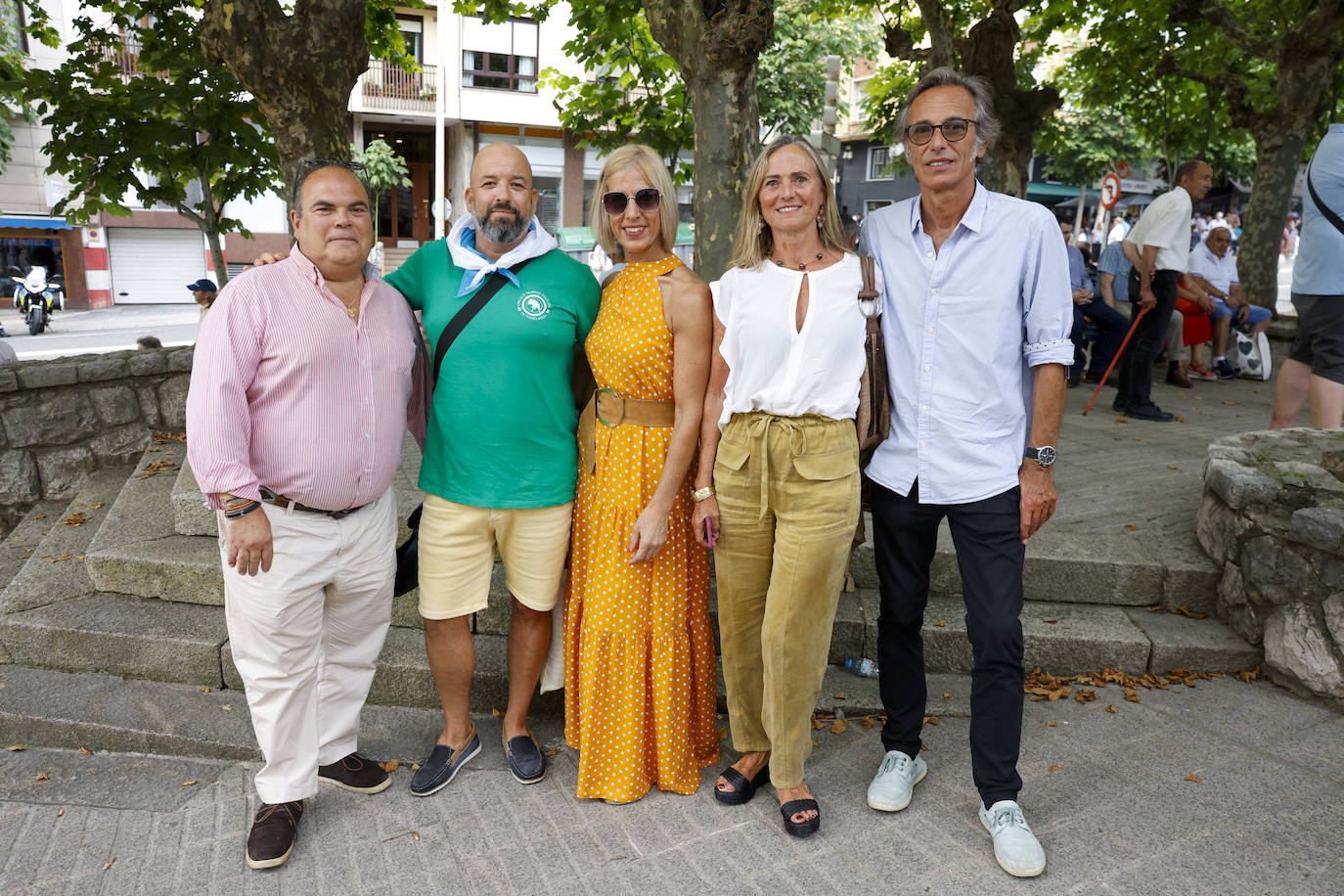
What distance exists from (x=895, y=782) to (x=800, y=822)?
1.29ft

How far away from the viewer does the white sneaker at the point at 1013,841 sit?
271 centimetres

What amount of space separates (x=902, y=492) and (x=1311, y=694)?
2.29 m

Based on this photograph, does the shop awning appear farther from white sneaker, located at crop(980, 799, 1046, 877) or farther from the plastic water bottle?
white sneaker, located at crop(980, 799, 1046, 877)

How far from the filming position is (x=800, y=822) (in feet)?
9.64

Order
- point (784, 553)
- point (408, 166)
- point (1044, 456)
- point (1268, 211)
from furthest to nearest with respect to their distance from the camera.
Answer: point (408, 166) → point (1268, 211) → point (784, 553) → point (1044, 456)

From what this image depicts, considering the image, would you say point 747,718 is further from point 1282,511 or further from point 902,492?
point 1282,511

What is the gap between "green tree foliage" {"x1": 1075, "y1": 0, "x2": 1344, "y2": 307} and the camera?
444 inches

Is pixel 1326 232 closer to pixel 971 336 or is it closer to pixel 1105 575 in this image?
pixel 1105 575

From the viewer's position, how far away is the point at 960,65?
35.4ft

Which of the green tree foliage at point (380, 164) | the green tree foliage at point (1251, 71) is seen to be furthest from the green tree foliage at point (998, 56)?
the green tree foliage at point (380, 164)

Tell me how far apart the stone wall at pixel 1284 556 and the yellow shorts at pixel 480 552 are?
10.0ft

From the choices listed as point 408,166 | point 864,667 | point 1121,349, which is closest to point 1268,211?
point 1121,349

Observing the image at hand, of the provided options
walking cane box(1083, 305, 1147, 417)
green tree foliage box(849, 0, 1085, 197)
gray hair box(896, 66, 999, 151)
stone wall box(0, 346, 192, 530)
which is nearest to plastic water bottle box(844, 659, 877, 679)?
gray hair box(896, 66, 999, 151)

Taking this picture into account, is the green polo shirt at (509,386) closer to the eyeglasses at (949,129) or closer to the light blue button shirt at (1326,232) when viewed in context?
the eyeglasses at (949,129)
